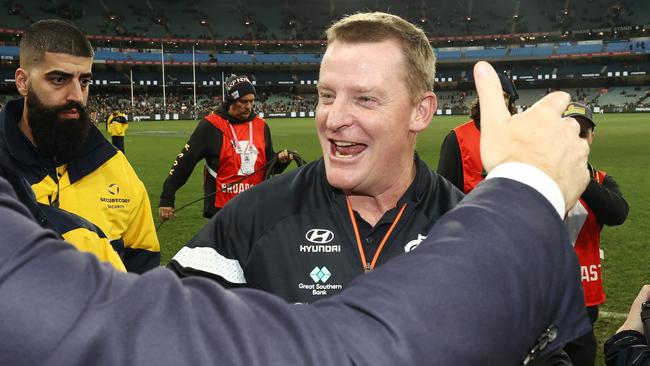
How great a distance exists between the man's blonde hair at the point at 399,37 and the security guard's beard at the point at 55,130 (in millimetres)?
2042

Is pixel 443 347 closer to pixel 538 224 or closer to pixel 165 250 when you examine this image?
pixel 538 224

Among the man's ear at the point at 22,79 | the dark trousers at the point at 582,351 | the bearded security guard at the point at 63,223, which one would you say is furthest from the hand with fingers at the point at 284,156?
the bearded security guard at the point at 63,223

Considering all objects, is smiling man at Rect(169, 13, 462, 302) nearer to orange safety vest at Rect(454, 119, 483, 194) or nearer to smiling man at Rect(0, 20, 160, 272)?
smiling man at Rect(0, 20, 160, 272)

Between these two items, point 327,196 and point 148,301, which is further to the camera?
point 327,196

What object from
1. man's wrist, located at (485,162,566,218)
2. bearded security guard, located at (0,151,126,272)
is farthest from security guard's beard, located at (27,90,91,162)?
man's wrist, located at (485,162,566,218)

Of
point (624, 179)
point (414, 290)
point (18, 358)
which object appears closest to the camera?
point (18, 358)

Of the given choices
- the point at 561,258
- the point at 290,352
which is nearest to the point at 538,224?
the point at 561,258

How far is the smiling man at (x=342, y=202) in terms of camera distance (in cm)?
260

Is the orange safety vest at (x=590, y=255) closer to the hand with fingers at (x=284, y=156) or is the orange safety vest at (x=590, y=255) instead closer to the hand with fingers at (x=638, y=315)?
the hand with fingers at (x=638, y=315)

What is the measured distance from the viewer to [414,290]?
0.79 m

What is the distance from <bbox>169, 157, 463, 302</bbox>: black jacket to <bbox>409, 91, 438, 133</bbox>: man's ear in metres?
0.31

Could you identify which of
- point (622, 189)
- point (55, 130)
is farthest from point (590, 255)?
point (622, 189)

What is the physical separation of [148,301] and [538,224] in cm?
54

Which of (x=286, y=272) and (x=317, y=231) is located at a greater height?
(x=317, y=231)
